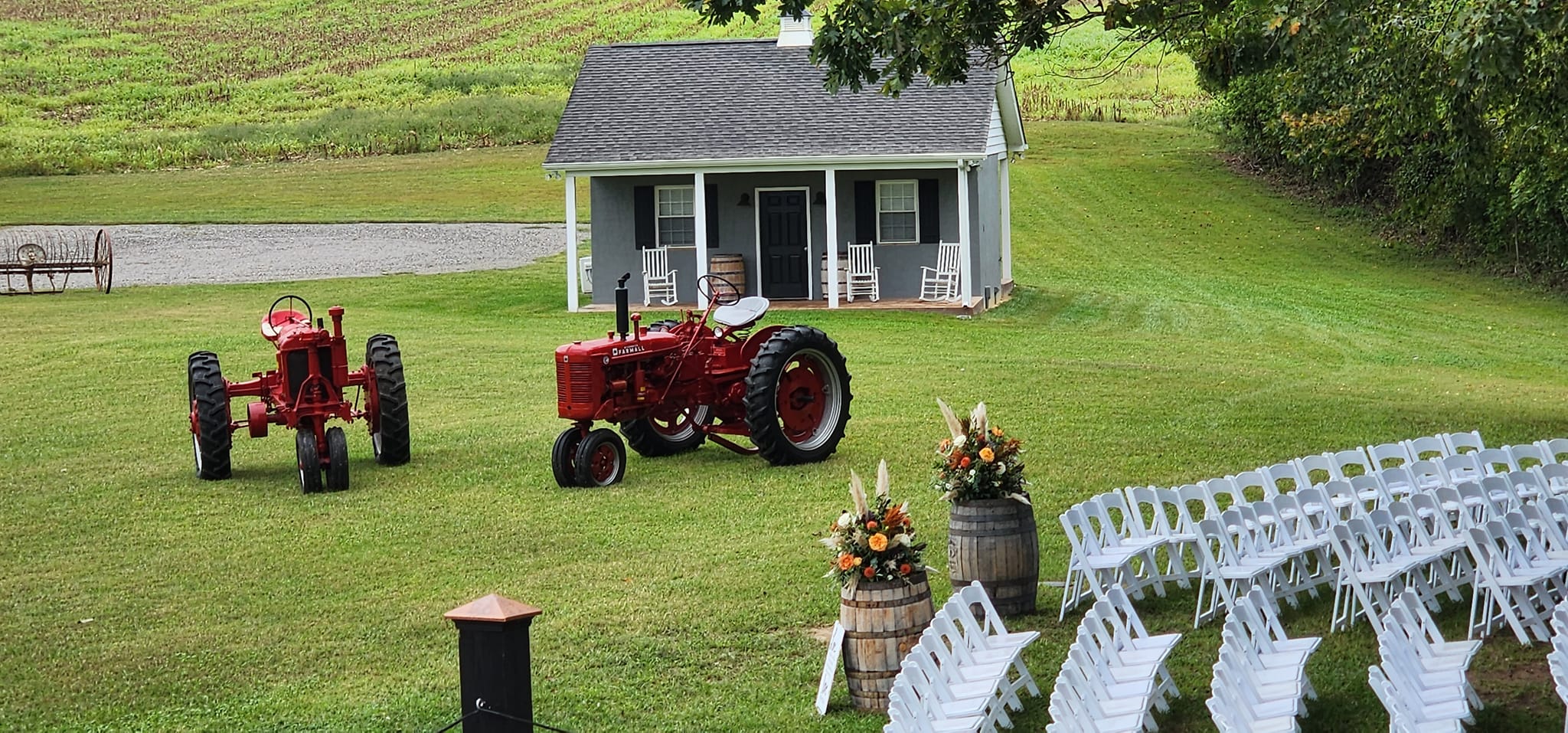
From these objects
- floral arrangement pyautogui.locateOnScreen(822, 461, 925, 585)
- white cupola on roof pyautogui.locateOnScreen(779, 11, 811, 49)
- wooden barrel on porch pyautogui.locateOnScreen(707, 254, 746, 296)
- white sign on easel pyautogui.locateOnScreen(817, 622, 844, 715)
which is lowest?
white sign on easel pyautogui.locateOnScreen(817, 622, 844, 715)

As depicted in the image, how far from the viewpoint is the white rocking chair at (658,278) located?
2747 centimetres

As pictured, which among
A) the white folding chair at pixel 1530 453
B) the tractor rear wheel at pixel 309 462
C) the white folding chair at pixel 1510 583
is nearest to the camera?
the white folding chair at pixel 1510 583

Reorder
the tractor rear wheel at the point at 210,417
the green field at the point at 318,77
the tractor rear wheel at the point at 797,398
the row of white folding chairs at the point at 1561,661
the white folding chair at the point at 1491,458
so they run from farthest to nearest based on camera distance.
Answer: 1. the green field at the point at 318,77
2. the tractor rear wheel at the point at 797,398
3. the tractor rear wheel at the point at 210,417
4. the white folding chair at the point at 1491,458
5. the row of white folding chairs at the point at 1561,661

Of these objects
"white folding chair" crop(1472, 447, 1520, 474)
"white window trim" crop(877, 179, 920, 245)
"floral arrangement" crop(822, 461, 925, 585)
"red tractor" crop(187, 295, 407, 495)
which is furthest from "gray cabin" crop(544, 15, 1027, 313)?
"floral arrangement" crop(822, 461, 925, 585)

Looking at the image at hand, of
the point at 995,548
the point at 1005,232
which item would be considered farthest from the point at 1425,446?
the point at 1005,232

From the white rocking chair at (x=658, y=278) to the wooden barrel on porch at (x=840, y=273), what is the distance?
94.7 inches

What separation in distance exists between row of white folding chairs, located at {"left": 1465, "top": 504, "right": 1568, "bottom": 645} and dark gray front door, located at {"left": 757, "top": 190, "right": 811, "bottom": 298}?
62.3 ft

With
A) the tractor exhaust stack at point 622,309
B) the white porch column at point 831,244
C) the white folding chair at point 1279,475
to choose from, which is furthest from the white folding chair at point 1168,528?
the white porch column at point 831,244

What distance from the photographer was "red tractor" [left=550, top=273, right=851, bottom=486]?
43.3ft

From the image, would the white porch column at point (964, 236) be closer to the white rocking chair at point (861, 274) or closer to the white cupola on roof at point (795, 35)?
the white rocking chair at point (861, 274)

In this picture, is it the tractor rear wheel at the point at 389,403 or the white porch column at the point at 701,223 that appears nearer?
the tractor rear wheel at the point at 389,403

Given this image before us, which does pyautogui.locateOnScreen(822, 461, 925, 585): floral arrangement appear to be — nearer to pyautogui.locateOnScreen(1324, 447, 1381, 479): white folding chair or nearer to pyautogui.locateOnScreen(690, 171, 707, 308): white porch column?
pyautogui.locateOnScreen(1324, 447, 1381, 479): white folding chair

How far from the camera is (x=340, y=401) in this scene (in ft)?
44.4

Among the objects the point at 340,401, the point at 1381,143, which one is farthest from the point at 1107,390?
the point at 340,401
